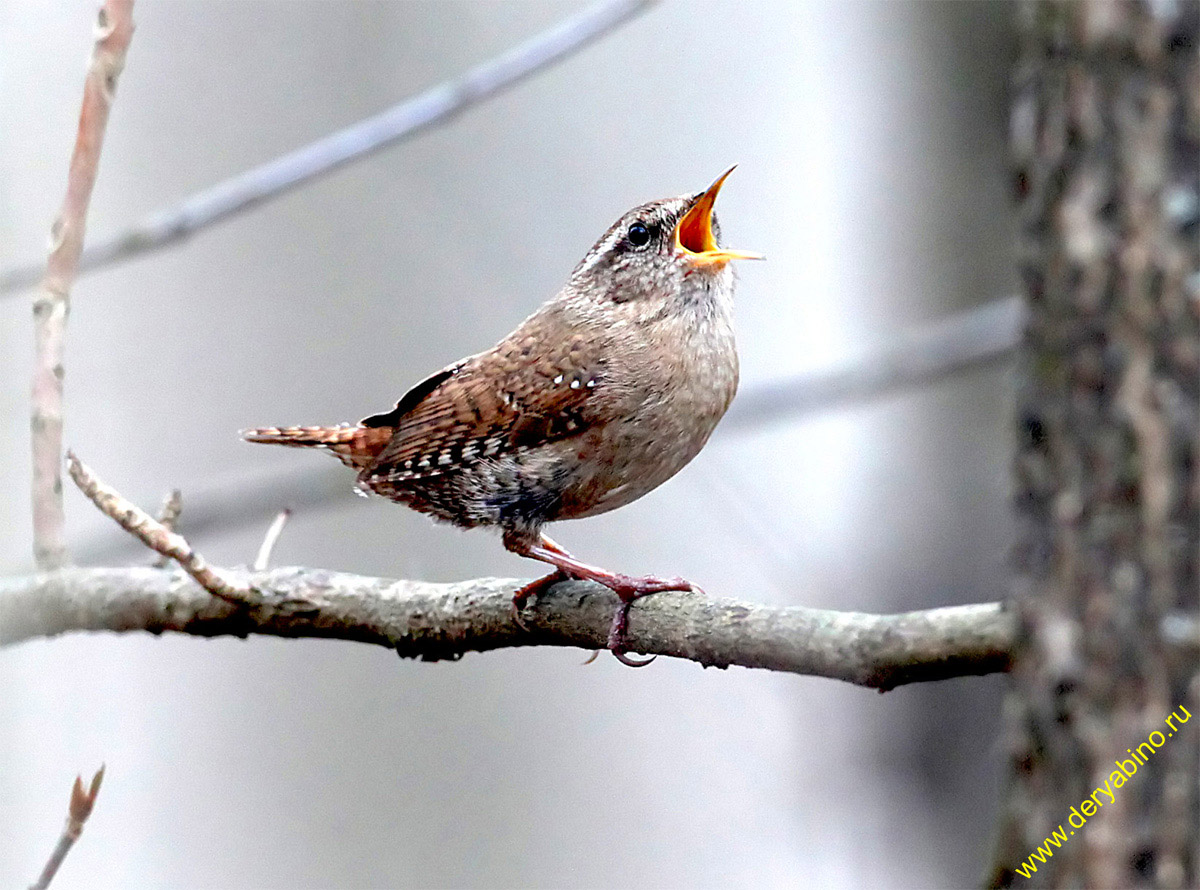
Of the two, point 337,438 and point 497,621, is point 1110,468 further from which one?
point 337,438

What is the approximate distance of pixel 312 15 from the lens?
16.8 feet

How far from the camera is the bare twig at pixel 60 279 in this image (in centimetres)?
204

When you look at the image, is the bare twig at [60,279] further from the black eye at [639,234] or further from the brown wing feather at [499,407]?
the black eye at [639,234]

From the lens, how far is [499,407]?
8.65ft

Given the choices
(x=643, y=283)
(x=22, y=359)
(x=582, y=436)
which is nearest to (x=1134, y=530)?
(x=582, y=436)

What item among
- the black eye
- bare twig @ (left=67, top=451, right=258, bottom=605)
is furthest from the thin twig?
the black eye

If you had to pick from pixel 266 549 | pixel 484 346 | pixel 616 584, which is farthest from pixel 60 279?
pixel 484 346

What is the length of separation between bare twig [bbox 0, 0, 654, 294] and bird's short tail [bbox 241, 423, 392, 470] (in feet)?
1.56

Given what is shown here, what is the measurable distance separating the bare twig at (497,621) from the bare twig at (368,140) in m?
0.73

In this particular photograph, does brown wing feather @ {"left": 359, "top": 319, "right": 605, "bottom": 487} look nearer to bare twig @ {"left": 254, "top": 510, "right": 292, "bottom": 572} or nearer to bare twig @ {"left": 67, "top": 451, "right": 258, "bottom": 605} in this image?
bare twig @ {"left": 254, "top": 510, "right": 292, "bottom": 572}

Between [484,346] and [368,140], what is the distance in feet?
6.91

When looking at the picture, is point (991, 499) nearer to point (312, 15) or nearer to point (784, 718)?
point (784, 718)

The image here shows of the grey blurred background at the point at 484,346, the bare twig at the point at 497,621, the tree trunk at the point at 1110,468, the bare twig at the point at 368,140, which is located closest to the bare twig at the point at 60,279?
the bare twig at the point at 497,621

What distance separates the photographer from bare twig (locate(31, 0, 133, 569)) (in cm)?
204
